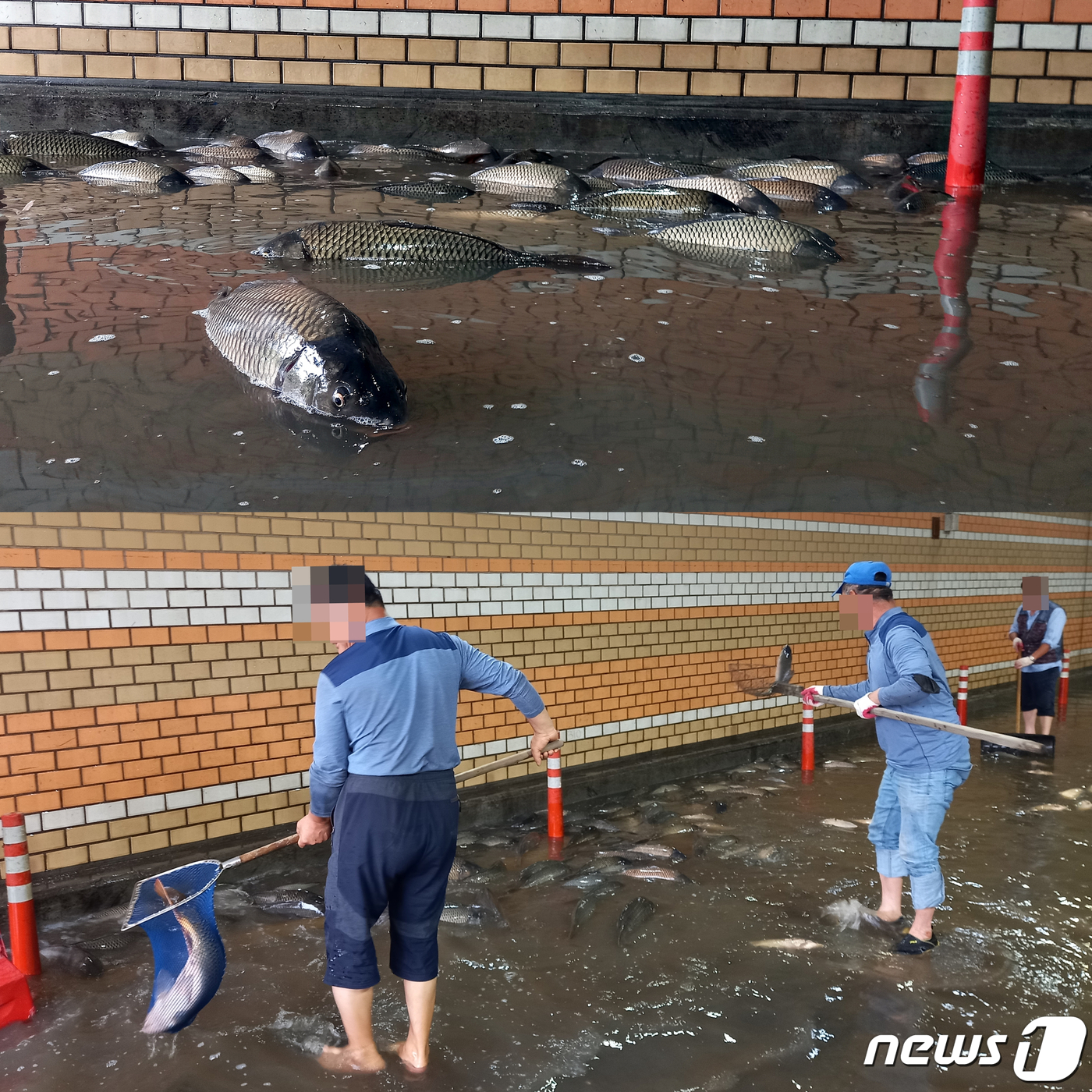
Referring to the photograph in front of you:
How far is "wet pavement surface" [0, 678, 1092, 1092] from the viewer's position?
9.02 feet

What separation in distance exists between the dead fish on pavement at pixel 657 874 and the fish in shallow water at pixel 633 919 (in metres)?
0.34

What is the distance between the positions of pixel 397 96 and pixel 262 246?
218 inches

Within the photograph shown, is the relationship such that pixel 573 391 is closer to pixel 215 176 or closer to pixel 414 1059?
pixel 414 1059

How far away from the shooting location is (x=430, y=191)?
268 inches

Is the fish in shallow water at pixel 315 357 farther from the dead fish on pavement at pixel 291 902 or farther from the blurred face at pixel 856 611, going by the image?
the dead fish on pavement at pixel 291 902

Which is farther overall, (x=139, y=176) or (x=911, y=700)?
(x=139, y=176)

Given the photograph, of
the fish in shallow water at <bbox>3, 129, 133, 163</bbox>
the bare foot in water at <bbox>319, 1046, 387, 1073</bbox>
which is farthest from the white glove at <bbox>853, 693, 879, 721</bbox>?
the fish in shallow water at <bbox>3, 129, 133, 163</bbox>

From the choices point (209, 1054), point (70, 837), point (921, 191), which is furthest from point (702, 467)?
point (921, 191)

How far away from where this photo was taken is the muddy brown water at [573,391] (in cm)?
286

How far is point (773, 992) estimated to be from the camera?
3.19m

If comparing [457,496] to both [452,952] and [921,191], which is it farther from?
[921,191]

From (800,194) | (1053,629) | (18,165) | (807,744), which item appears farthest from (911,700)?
(18,165)

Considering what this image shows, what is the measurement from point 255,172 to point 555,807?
5375 millimetres

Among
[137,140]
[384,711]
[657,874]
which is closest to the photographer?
[384,711]
